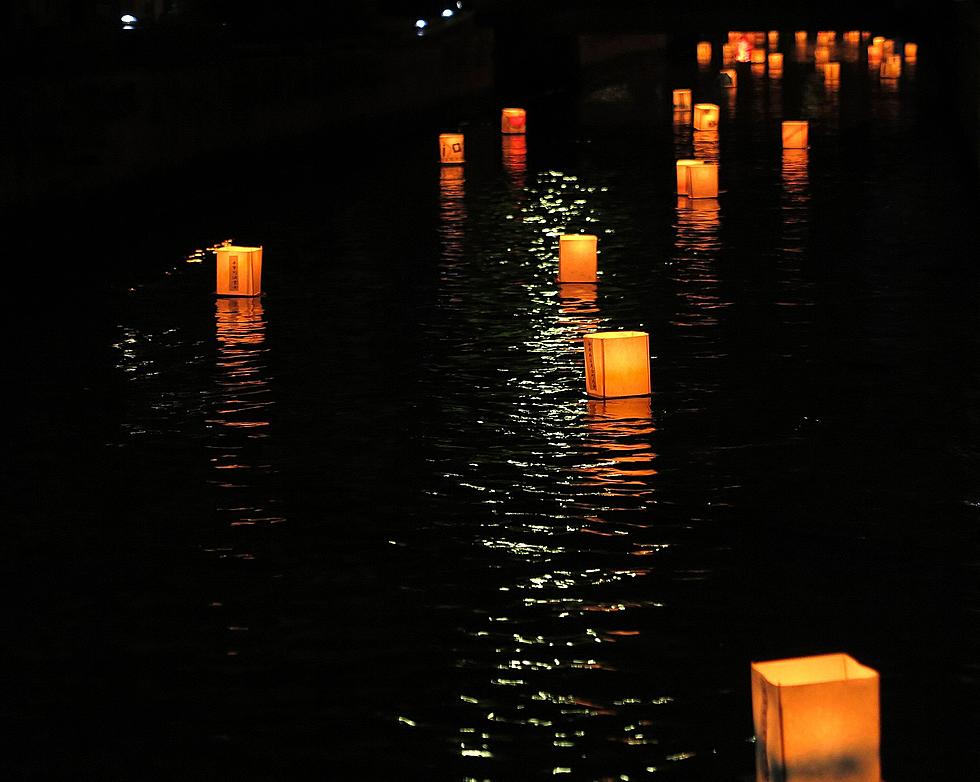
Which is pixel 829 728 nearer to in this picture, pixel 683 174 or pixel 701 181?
pixel 701 181

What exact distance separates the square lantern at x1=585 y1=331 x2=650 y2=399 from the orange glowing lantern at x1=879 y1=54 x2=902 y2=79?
144ft

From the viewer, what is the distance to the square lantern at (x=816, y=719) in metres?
5.36

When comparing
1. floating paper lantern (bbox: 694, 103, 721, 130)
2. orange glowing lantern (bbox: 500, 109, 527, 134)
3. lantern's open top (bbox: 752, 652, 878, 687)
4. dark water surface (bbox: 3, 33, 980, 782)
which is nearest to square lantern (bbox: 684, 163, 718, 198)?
dark water surface (bbox: 3, 33, 980, 782)

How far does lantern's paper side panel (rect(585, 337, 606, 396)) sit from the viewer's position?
11.5 m

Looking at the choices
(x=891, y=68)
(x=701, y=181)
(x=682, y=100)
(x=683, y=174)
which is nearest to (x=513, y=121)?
(x=682, y=100)

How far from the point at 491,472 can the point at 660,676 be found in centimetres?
327

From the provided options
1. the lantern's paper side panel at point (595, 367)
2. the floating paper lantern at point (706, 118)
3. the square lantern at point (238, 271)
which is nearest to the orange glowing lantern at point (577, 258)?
the square lantern at point (238, 271)

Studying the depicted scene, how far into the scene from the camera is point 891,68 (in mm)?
56188

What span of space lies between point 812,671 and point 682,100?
36.9m

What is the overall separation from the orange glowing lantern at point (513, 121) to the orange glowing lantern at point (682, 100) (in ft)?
18.0

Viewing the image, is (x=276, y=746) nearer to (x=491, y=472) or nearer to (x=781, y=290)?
(x=491, y=472)

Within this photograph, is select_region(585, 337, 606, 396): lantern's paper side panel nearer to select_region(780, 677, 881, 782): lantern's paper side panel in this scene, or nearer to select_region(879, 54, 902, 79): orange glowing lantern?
select_region(780, 677, 881, 782): lantern's paper side panel

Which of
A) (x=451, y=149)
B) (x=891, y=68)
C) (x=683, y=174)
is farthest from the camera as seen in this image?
(x=891, y=68)

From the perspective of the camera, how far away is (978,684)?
6.72 meters
